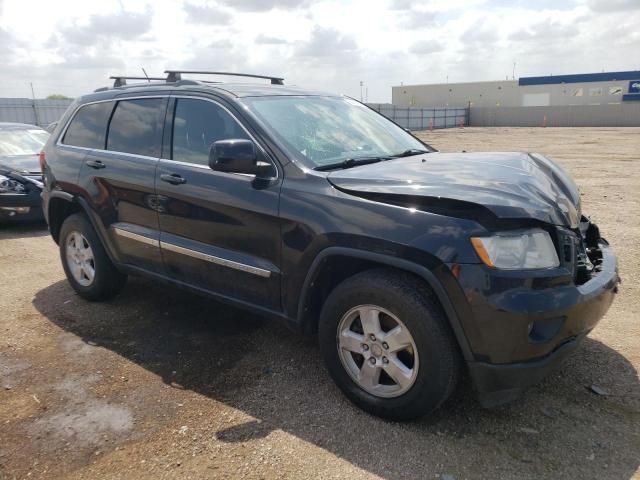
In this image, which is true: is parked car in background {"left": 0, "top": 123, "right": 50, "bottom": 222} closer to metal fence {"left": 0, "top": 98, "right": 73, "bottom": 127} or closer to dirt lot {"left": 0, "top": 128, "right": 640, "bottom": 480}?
dirt lot {"left": 0, "top": 128, "right": 640, "bottom": 480}

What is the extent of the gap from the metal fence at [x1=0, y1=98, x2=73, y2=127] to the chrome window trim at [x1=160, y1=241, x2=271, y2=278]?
723 inches

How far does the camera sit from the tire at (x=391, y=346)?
2715mm

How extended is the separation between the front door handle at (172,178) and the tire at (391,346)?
1408 millimetres

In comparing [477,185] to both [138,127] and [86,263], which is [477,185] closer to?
[138,127]

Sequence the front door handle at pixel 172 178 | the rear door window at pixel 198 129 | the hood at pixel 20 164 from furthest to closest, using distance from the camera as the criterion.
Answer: the hood at pixel 20 164 → the front door handle at pixel 172 178 → the rear door window at pixel 198 129

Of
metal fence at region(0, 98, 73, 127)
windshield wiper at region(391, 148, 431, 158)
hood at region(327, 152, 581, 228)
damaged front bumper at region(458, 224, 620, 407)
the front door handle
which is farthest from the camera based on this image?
metal fence at region(0, 98, 73, 127)

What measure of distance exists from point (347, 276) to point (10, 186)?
21.8 feet

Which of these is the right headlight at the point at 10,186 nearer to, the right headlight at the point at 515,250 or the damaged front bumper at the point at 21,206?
the damaged front bumper at the point at 21,206

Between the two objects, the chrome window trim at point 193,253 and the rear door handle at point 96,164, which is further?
the rear door handle at point 96,164

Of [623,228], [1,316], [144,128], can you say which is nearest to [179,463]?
[144,128]

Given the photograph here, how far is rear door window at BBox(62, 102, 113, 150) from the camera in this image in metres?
4.64

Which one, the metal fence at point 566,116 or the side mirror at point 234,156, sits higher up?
the side mirror at point 234,156

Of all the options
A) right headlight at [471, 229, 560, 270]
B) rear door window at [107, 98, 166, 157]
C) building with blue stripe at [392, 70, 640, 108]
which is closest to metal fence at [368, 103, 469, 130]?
building with blue stripe at [392, 70, 640, 108]

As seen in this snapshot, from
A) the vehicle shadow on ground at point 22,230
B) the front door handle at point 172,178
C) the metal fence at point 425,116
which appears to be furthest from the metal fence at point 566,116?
the front door handle at point 172,178
